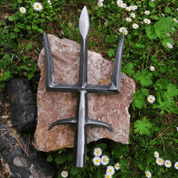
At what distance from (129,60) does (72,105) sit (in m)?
1.18

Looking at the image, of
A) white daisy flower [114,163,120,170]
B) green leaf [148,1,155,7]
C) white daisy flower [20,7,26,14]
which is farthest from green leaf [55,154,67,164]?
green leaf [148,1,155,7]

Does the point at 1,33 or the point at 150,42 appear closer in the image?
the point at 1,33

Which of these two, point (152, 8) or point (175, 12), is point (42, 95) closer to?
point (152, 8)

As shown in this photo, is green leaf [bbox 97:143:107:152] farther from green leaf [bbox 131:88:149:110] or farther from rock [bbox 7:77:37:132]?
rock [bbox 7:77:37:132]

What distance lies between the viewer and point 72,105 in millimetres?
1953

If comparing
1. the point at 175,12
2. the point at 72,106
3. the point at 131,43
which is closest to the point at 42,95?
the point at 72,106

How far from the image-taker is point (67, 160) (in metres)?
2.07

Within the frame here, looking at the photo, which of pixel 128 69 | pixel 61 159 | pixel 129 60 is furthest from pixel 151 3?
pixel 61 159

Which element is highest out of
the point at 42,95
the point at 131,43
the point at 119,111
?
the point at 131,43

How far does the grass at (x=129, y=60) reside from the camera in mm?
2162

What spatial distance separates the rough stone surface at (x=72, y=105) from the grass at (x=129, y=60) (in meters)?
0.22

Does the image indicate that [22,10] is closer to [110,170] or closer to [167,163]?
[110,170]

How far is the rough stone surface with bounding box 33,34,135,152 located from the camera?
1.91 metres

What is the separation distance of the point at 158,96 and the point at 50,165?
170 cm
